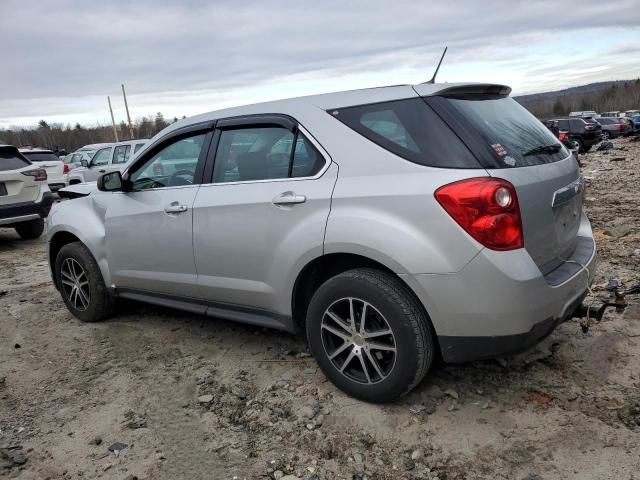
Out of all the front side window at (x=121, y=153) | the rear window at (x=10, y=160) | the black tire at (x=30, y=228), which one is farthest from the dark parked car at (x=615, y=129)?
the rear window at (x=10, y=160)

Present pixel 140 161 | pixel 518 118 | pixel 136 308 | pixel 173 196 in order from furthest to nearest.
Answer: pixel 136 308 < pixel 140 161 < pixel 173 196 < pixel 518 118

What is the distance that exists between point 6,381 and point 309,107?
284cm

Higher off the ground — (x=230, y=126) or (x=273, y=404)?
(x=230, y=126)

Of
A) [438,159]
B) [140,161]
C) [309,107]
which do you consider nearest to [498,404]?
[438,159]

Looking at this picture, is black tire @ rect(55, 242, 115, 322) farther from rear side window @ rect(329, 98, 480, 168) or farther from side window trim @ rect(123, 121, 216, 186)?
rear side window @ rect(329, 98, 480, 168)

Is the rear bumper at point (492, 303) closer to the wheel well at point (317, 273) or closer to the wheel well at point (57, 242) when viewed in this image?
the wheel well at point (317, 273)

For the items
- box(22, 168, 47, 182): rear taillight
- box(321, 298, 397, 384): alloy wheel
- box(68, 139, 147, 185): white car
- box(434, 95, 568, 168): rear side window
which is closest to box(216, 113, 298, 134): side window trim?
box(434, 95, 568, 168): rear side window

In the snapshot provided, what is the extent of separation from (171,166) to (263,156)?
97 centimetres

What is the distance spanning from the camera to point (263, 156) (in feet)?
11.2

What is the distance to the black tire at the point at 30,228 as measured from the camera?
966cm

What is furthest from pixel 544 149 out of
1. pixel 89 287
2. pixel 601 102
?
pixel 601 102

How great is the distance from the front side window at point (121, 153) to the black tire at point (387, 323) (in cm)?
1178

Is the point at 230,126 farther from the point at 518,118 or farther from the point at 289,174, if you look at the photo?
the point at 518,118

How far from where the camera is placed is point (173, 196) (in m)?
3.83
